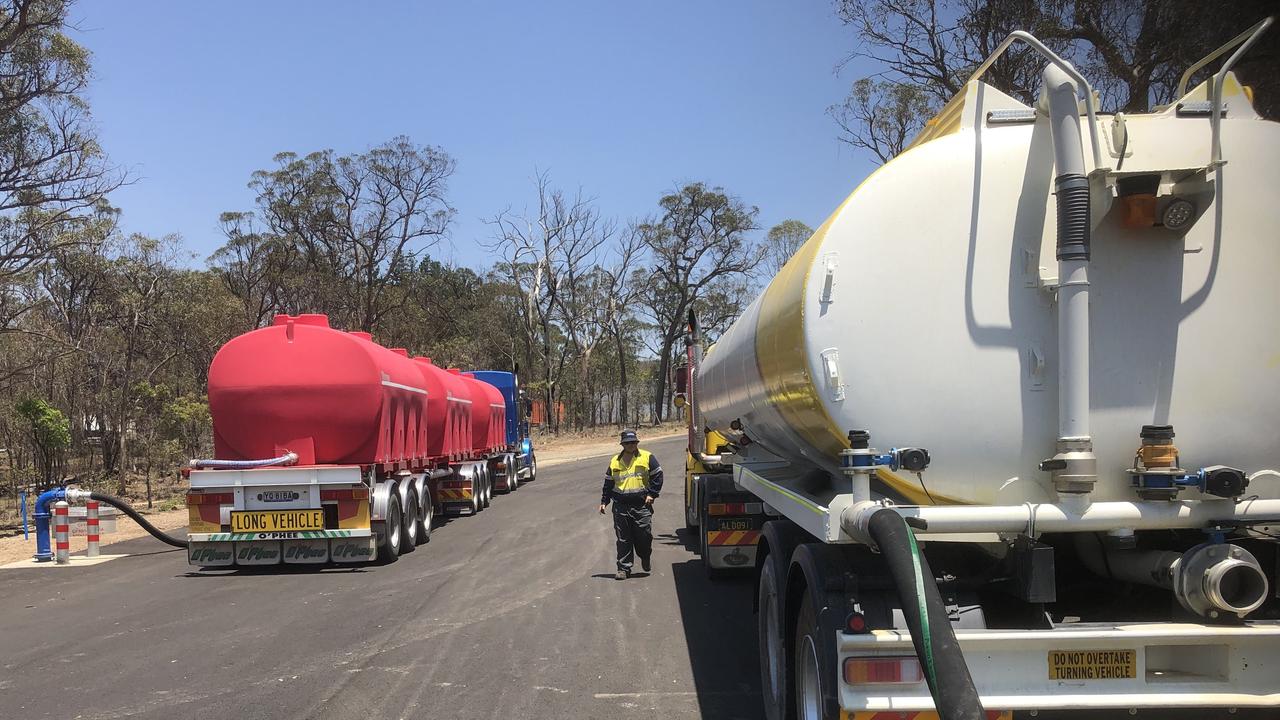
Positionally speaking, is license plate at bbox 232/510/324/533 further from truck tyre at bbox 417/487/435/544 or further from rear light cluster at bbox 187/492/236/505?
truck tyre at bbox 417/487/435/544

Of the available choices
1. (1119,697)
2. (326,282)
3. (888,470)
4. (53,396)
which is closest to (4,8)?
(53,396)

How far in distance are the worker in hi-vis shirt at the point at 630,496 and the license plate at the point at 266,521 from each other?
417 cm

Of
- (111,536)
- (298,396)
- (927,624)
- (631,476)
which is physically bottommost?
(111,536)

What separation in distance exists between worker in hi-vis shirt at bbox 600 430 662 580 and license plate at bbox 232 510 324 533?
417 centimetres

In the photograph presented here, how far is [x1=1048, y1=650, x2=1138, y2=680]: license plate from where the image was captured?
3645mm

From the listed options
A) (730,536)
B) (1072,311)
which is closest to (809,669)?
(1072,311)

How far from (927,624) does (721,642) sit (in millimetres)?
5027

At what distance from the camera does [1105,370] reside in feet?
12.8

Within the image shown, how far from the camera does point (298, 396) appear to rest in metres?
12.2

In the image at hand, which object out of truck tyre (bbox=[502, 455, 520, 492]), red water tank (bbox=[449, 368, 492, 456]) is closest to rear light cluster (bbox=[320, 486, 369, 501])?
red water tank (bbox=[449, 368, 492, 456])

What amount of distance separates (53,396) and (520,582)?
65.1ft

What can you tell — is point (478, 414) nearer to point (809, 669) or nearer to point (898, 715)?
point (809, 669)

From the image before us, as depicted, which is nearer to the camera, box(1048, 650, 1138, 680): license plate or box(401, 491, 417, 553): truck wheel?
box(1048, 650, 1138, 680): license plate

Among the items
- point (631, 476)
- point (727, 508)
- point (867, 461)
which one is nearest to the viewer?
point (867, 461)
